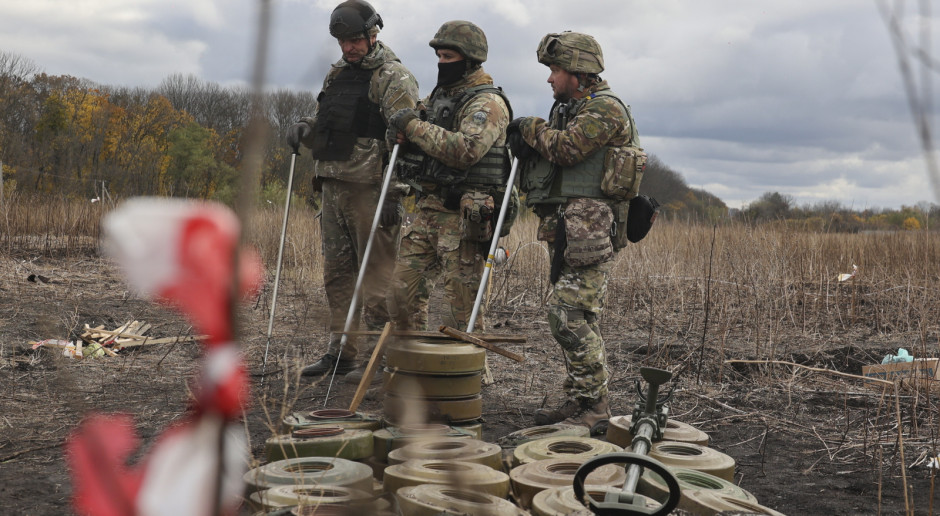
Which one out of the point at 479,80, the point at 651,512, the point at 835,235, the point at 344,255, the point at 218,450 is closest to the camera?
the point at 218,450

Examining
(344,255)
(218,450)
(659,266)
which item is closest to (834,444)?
(344,255)

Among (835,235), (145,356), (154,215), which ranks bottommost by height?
(145,356)

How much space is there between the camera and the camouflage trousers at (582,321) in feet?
14.0

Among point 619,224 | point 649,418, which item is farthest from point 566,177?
point 649,418

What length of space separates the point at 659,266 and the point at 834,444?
6584 mm

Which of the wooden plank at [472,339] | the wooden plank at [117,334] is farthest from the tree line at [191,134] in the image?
the wooden plank at [117,334]

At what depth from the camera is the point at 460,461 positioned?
75.0 inches

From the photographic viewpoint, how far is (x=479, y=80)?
5082mm

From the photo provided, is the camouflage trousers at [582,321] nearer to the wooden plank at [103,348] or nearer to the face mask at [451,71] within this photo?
the face mask at [451,71]

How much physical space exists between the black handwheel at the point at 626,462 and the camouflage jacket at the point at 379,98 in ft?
12.0

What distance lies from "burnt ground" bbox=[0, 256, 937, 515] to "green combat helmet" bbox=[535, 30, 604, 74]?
79.6 inches

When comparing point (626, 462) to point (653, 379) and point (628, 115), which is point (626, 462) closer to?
point (653, 379)

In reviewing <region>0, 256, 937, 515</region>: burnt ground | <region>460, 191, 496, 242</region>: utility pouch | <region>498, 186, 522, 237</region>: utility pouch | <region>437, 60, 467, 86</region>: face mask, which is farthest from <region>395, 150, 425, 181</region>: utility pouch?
<region>0, 256, 937, 515</region>: burnt ground

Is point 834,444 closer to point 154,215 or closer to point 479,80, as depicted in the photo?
point 479,80
